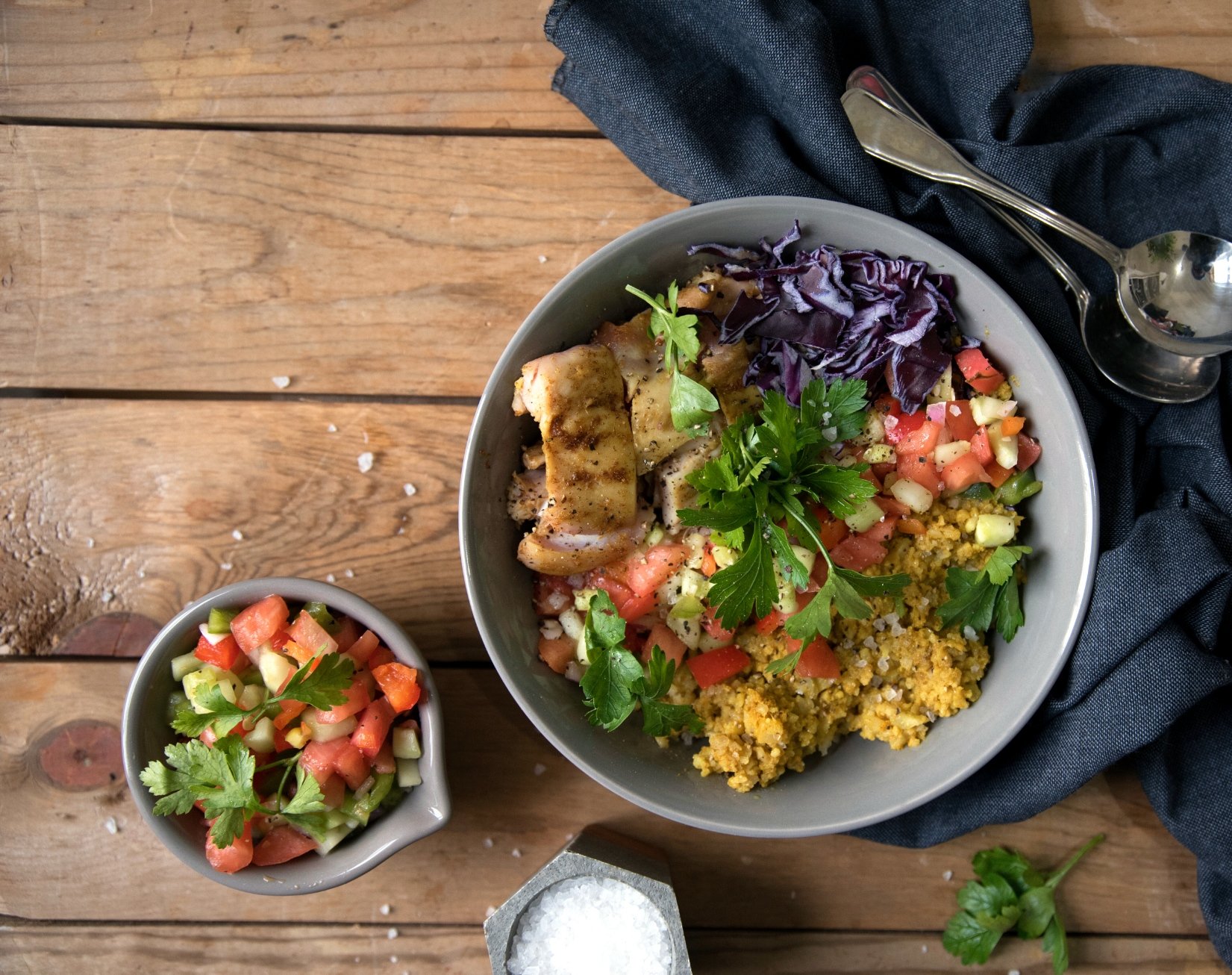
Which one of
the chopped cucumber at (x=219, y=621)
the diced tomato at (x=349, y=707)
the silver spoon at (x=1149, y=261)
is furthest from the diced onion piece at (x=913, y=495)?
the chopped cucumber at (x=219, y=621)

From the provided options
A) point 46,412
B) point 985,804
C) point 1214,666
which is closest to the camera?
point 1214,666

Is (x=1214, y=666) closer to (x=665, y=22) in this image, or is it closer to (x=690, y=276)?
(x=690, y=276)

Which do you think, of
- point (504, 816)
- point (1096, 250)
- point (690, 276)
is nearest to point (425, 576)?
point (504, 816)

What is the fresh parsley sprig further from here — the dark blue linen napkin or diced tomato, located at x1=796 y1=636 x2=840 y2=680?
the dark blue linen napkin

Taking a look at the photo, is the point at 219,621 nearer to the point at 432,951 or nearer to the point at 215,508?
the point at 215,508

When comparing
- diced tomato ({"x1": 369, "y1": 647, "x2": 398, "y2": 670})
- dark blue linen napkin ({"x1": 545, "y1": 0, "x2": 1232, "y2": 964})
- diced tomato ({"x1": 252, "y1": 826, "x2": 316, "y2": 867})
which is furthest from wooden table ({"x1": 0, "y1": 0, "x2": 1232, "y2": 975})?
diced tomato ({"x1": 252, "y1": 826, "x2": 316, "y2": 867})
